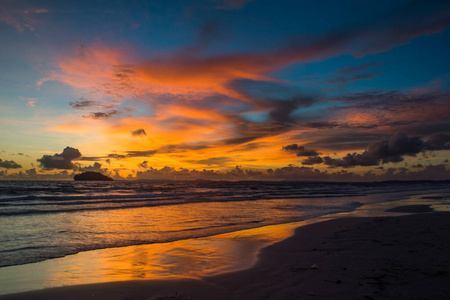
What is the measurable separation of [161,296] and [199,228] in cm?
938

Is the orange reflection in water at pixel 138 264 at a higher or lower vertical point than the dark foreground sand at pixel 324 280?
lower

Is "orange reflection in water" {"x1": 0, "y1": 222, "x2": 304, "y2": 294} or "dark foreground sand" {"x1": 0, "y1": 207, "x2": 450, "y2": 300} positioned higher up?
"dark foreground sand" {"x1": 0, "y1": 207, "x2": 450, "y2": 300}

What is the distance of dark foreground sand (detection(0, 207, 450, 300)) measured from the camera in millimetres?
5668

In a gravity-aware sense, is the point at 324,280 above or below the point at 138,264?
above

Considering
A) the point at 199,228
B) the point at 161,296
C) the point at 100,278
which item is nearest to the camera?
the point at 161,296

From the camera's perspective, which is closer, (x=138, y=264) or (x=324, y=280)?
(x=324, y=280)

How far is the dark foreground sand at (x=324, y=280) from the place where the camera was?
5.67 meters

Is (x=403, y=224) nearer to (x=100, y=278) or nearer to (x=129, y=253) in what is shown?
(x=129, y=253)

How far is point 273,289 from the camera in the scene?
6.06 m

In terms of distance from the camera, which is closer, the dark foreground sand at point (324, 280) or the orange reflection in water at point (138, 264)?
the dark foreground sand at point (324, 280)

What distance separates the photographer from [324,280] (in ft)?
20.9

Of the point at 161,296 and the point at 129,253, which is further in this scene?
the point at 129,253

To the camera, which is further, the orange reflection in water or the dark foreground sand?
the orange reflection in water

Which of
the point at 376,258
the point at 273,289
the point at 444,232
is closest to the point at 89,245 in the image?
the point at 273,289
